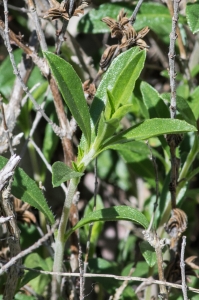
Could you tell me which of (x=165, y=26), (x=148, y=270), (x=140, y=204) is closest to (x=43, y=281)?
(x=148, y=270)

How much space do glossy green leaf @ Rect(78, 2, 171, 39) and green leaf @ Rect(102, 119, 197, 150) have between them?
73 centimetres

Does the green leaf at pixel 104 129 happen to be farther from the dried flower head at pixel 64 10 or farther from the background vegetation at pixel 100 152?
the dried flower head at pixel 64 10

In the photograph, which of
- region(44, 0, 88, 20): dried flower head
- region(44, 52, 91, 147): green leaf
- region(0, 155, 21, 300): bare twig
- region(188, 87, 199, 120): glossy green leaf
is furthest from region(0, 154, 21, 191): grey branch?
region(188, 87, 199, 120): glossy green leaf

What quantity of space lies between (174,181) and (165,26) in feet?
2.40

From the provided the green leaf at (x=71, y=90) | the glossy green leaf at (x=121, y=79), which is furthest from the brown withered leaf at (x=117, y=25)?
the green leaf at (x=71, y=90)

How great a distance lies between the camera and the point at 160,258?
1.26 m

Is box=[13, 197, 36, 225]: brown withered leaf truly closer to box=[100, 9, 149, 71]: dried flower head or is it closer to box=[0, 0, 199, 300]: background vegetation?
box=[0, 0, 199, 300]: background vegetation

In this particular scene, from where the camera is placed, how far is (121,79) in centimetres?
120

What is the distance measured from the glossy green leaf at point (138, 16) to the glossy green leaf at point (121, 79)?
588 mm

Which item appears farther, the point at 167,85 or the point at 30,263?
the point at 167,85

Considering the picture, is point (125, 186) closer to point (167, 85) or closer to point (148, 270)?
point (167, 85)

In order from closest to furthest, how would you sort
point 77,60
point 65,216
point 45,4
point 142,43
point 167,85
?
point 65,216
point 142,43
point 45,4
point 77,60
point 167,85

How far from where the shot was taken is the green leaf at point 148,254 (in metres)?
1.32

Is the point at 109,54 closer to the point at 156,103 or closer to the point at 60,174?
the point at 156,103
